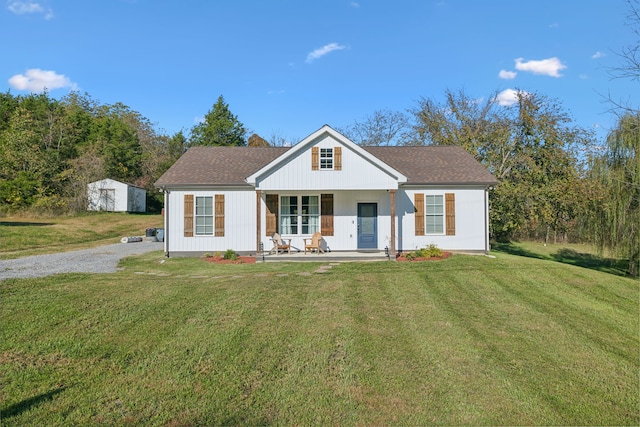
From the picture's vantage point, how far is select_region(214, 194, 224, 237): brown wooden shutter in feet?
50.1

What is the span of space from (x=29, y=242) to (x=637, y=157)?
25396mm

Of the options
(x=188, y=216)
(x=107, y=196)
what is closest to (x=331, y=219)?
(x=188, y=216)

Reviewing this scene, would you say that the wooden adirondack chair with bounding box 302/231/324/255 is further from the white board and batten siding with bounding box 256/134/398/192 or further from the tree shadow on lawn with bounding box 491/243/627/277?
the tree shadow on lawn with bounding box 491/243/627/277

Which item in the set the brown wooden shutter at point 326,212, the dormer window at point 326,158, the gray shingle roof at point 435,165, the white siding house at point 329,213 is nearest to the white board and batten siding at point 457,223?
the white siding house at point 329,213

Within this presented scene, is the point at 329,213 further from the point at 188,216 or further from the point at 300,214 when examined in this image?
the point at 188,216

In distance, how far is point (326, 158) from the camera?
14.6 m

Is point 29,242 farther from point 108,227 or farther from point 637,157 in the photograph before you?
point 637,157

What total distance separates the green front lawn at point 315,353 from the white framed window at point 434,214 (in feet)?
19.3

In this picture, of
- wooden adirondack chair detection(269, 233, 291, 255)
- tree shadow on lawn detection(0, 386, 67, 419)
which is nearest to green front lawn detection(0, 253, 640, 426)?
tree shadow on lawn detection(0, 386, 67, 419)

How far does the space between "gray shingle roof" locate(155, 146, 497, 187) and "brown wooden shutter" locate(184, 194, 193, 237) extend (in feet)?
2.05

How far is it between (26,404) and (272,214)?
38.6ft

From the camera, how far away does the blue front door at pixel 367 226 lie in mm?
15734

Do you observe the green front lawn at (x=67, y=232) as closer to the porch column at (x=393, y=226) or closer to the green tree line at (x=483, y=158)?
the green tree line at (x=483, y=158)

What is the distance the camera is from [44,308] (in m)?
6.86
